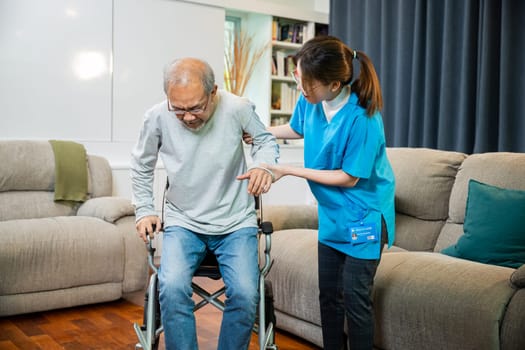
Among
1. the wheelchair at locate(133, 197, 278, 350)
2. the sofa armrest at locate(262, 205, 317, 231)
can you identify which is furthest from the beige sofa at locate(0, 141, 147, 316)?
the wheelchair at locate(133, 197, 278, 350)

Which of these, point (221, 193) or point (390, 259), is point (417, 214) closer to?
point (390, 259)

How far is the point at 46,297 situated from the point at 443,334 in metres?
2.09

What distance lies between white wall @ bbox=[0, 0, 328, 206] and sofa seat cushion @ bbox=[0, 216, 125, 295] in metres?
1.20

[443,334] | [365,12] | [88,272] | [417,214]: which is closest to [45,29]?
[88,272]

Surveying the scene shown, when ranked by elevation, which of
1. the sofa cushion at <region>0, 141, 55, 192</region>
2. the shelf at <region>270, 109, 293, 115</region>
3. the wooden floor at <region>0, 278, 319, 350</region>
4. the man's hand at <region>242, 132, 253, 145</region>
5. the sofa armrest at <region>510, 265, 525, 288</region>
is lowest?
the wooden floor at <region>0, 278, 319, 350</region>

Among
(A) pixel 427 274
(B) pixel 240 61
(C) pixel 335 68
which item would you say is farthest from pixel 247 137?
(B) pixel 240 61


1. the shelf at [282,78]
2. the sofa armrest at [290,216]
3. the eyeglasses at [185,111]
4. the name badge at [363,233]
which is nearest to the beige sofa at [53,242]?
the sofa armrest at [290,216]

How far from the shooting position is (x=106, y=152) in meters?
4.82

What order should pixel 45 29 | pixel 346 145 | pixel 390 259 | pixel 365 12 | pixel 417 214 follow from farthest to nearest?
pixel 365 12 → pixel 45 29 → pixel 417 214 → pixel 390 259 → pixel 346 145

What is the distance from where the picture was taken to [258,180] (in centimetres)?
195

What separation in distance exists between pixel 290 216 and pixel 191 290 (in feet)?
4.31

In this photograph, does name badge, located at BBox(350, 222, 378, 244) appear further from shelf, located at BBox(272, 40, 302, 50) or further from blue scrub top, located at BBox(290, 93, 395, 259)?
Answer: shelf, located at BBox(272, 40, 302, 50)

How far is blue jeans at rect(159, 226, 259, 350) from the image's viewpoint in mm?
1986

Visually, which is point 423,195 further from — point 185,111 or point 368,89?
point 185,111
